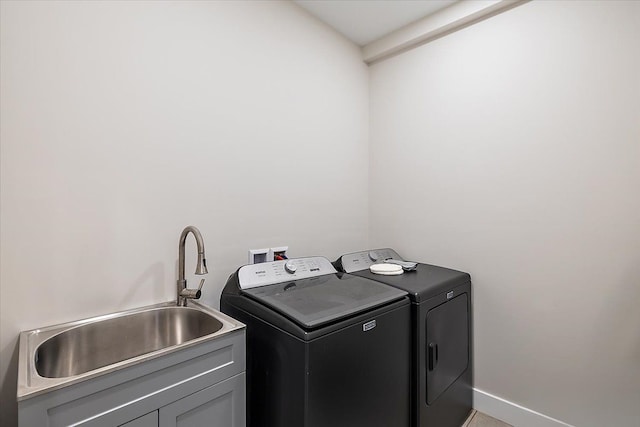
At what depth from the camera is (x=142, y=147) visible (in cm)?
138

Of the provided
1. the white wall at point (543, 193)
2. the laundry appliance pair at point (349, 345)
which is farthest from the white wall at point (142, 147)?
the white wall at point (543, 193)

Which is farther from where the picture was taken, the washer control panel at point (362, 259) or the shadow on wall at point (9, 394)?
the washer control panel at point (362, 259)

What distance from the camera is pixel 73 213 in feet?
3.94

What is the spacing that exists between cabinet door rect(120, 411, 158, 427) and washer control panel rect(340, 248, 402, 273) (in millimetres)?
1255

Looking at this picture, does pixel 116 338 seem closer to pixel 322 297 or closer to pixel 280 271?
pixel 280 271

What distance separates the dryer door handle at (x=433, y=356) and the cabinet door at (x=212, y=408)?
997 mm

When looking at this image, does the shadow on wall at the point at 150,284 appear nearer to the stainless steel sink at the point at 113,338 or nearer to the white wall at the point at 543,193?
the stainless steel sink at the point at 113,338

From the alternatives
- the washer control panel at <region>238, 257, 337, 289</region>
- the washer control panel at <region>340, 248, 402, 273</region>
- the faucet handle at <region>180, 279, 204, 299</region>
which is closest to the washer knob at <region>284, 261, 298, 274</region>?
the washer control panel at <region>238, 257, 337, 289</region>

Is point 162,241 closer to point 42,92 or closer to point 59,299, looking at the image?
point 59,299

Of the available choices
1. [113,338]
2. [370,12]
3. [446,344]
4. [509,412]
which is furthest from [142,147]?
[509,412]

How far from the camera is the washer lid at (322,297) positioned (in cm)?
115

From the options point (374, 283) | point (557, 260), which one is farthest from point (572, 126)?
point (374, 283)

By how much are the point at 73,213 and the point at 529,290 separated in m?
2.47

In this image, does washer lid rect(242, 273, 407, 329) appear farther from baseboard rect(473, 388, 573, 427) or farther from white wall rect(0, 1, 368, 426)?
baseboard rect(473, 388, 573, 427)
